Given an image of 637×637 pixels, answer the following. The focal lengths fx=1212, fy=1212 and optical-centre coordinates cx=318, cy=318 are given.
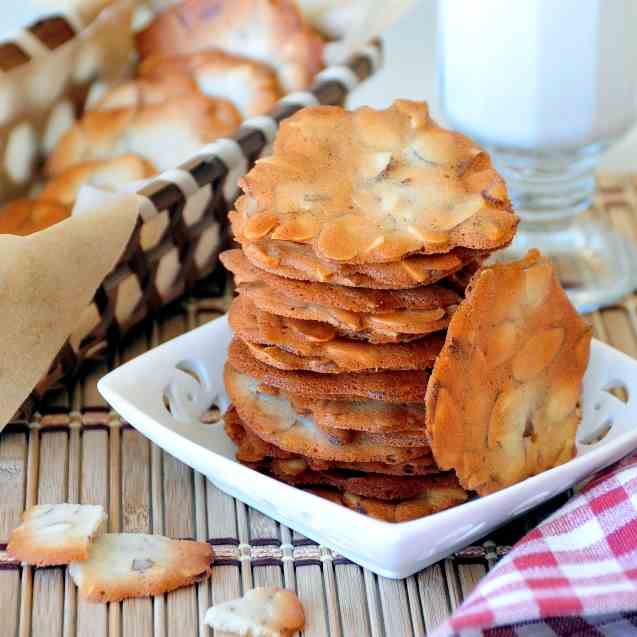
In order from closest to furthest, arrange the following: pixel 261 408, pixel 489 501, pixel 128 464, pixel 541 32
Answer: pixel 489 501 < pixel 261 408 < pixel 128 464 < pixel 541 32

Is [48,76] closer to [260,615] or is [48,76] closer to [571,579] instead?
[260,615]

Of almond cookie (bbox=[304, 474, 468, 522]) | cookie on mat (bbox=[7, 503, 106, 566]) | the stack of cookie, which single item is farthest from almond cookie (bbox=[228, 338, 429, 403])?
cookie on mat (bbox=[7, 503, 106, 566])

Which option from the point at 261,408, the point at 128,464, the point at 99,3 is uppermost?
the point at 99,3

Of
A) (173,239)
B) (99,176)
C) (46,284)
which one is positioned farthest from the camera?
(99,176)

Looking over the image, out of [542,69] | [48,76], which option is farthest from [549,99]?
[48,76]

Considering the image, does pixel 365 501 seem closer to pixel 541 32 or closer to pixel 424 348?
pixel 424 348

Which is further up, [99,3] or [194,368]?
[99,3]

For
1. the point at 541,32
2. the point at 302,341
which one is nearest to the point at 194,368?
the point at 302,341
